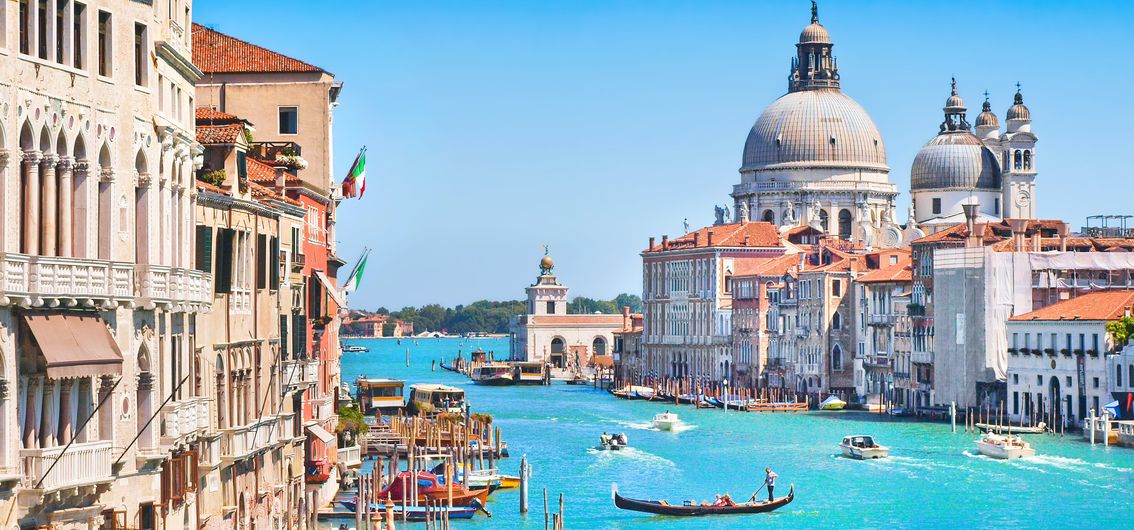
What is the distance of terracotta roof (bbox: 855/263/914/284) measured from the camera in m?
62.0

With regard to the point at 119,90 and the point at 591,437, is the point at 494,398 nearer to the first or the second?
the point at 591,437

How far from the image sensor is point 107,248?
12.7m

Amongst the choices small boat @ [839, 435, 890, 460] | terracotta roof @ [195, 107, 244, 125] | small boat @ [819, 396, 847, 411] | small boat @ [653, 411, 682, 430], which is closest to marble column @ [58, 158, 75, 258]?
terracotta roof @ [195, 107, 244, 125]

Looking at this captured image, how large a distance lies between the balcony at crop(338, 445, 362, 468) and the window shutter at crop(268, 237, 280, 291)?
31.1ft

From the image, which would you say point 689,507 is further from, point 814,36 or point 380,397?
point 814,36

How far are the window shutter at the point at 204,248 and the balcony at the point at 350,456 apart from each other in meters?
12.9

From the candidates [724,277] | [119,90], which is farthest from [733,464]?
[724,277]

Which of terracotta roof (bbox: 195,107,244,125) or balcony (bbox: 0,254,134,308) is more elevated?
terracotta roof (bbox: 195,107,244,125)

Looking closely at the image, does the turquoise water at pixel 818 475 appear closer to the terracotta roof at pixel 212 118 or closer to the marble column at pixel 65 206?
the terracotta roof at pixel 212 118

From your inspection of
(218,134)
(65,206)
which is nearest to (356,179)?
(218,134)

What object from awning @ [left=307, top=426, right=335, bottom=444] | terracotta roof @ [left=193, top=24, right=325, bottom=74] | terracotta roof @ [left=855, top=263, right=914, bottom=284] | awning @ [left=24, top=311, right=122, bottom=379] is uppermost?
terracotta roof @ [left=193, top=24, right=325, bottom=74]

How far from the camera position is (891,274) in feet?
210

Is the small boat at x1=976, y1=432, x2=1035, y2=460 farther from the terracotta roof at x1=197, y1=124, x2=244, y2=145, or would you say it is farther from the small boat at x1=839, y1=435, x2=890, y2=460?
the terracotta roof at x1=197, y1=124, x2=244, y2=145

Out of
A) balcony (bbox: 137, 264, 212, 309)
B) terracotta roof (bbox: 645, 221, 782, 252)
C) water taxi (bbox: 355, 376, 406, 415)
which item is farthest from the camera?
terracotta roof (bbox: 645, 221, 782, 252)
